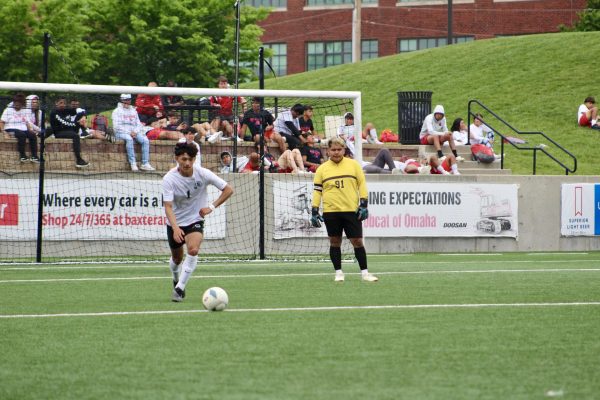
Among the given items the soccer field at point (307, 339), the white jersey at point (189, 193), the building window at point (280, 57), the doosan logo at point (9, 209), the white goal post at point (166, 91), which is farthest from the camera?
the building window at point (280, 57)

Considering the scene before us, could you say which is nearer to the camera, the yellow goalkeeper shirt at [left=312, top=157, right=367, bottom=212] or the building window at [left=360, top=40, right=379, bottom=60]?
the yellow goalkeeper shirt at [left=312, top=157, right=367, bottom=212]

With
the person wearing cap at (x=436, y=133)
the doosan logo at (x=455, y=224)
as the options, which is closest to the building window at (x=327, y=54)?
the person wearing cap at (x=436, y=133)

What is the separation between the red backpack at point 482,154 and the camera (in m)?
29.5

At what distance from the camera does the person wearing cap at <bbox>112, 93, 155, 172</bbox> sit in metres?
22.4

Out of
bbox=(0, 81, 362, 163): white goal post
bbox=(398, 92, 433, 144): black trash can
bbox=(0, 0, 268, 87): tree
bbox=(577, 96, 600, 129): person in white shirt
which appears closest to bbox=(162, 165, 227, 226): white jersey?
bbox=(0, 81, 362, 163): white goal post

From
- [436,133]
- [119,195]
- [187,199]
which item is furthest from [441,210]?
[187,199]

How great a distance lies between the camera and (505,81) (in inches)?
1710

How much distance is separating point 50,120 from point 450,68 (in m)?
27.3

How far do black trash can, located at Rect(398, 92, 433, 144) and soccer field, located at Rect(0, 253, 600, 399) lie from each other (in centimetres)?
1601

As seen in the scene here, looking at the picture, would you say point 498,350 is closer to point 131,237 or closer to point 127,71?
point 131,237

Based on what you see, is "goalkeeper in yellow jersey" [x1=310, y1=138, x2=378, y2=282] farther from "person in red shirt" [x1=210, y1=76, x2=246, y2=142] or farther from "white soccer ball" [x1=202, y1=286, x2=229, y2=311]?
"person in red shirt" [x1=210, y1=76, x2=246, y2=142]

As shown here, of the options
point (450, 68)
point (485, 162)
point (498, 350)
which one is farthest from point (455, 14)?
point (498, 350)

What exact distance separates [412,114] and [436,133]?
104 inches

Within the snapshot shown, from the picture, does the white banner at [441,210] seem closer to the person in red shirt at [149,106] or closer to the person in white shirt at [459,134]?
the person in red shirt at [149,106]
